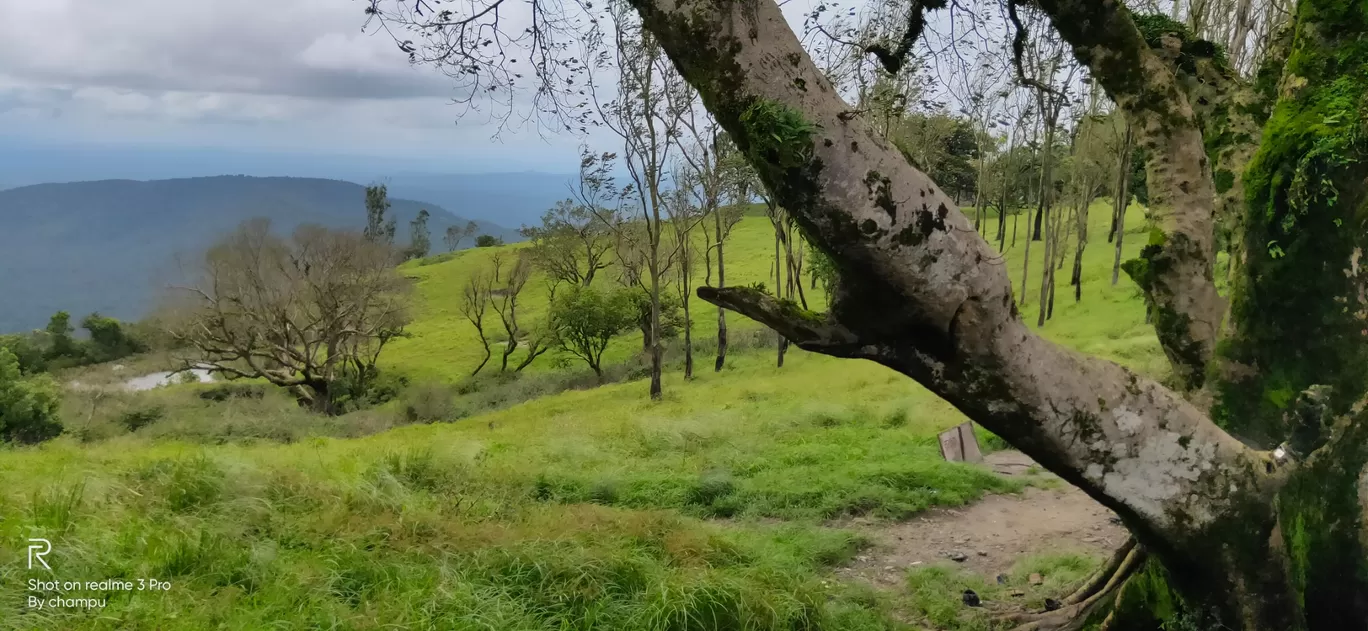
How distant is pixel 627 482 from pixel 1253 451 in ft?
22.8

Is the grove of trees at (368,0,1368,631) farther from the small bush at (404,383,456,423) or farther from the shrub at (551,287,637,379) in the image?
the shrub at (551,287,637,379)

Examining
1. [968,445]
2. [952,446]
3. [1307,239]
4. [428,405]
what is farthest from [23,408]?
[1307,239]

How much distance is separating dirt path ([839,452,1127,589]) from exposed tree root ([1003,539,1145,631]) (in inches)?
50.9

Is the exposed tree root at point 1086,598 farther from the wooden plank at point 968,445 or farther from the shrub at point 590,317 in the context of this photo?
the shrub at point 590,317

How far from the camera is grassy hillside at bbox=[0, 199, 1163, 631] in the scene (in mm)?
4766

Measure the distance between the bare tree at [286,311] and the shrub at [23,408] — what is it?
8.19m

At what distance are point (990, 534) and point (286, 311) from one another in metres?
32.6

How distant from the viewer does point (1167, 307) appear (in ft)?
13.9

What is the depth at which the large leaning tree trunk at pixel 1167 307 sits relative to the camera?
8.67ft

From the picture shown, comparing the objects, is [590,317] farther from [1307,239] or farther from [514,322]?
[1307,239]

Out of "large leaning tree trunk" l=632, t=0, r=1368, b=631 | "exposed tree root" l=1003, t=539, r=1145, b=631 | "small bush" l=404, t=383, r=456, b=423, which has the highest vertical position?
"large leaning tree trunk" l=632, t=0, r=1368, b=631

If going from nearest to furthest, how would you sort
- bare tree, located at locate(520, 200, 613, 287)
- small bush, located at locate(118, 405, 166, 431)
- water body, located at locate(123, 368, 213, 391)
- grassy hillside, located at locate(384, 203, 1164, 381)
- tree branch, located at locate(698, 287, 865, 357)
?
tree branch, located at locate(698, 287, 865, 357) < grassy hillside, located at locate(384, 203, 1164, 381) < small bush, located at locate(118, 405, 166, 431) < water body, located at locate(123, 368, 213, 391) < bare tree, located at locate(520, 200, 613, 287)

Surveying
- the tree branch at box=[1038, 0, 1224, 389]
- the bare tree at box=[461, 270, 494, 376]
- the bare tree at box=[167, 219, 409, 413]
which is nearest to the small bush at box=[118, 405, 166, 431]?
the bare tree at box=[167, 219, 409, 413]

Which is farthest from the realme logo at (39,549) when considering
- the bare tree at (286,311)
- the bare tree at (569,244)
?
the bare tree at (569,244)
